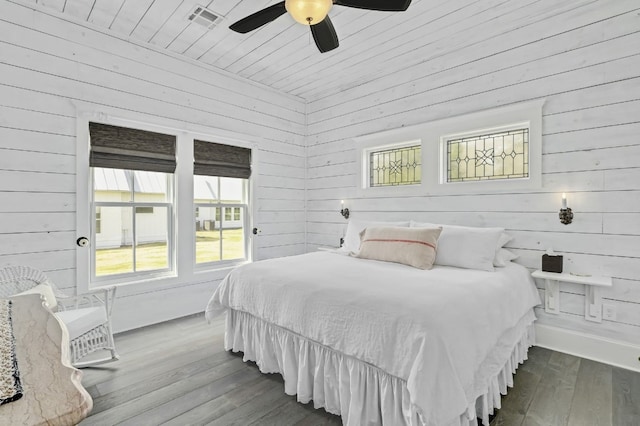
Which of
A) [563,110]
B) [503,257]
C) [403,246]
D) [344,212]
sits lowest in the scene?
[503,257]

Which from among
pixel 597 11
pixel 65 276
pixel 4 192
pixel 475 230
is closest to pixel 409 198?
pixel 475 230

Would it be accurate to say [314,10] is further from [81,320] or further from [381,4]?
[81,320]

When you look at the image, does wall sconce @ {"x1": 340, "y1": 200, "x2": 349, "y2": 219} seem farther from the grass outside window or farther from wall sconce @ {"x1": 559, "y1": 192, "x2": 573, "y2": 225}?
wall sconce @ {"x1": 559, "y1": 192, "x2": 573, "y2": 225}

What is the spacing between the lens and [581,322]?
2668 mm

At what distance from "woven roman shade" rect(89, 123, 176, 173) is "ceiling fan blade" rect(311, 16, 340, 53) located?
6.50 feet

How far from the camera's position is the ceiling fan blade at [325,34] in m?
2.28

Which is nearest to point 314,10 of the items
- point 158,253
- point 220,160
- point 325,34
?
point 325,34

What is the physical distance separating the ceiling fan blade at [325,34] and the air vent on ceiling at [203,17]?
1047mm

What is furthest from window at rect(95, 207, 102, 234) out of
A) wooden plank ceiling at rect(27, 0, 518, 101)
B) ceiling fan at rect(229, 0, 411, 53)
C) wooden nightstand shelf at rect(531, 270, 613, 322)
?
wooden nightstand shelf at rect(531, 270, 613, 322)

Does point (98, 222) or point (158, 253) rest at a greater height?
point (98, 222)

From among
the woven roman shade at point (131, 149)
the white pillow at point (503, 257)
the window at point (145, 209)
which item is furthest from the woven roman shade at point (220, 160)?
the white pillow at point (503, 257)

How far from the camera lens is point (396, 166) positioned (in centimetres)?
394

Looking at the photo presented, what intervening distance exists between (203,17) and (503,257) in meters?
3.36

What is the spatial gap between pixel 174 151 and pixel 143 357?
2.05 metres
